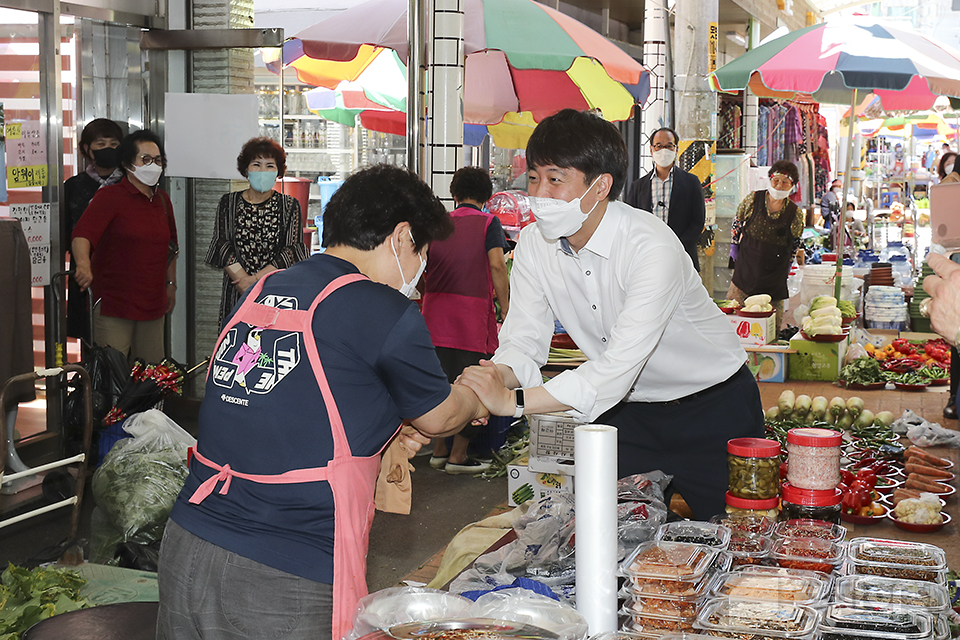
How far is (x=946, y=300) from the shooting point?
6.45 ft

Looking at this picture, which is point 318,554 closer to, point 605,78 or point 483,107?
point 483,107

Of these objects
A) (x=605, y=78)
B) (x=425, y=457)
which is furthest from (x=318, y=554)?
(x=605, y=78)

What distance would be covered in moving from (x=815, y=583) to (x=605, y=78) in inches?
274

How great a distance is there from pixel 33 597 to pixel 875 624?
2879mm

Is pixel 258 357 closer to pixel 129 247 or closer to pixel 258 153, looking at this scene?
pixel 129 247

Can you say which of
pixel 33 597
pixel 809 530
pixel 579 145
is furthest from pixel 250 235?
pixel 809 530

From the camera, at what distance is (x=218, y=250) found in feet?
19.6

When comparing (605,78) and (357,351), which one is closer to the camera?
(357,351)

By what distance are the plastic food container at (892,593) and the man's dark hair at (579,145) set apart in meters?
Answer: 1.28

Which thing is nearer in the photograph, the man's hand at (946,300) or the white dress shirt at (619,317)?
the man's hand at (946,300)

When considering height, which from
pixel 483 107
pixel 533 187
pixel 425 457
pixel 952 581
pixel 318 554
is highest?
pixel 483 107

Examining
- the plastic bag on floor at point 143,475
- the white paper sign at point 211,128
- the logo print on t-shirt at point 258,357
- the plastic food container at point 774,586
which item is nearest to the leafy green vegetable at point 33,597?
the plastic bag on floor at point 143,475

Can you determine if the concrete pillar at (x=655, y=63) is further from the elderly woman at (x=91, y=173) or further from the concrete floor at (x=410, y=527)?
the elderly woman at (x=91, y=173)

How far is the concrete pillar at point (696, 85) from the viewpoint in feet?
35.6
